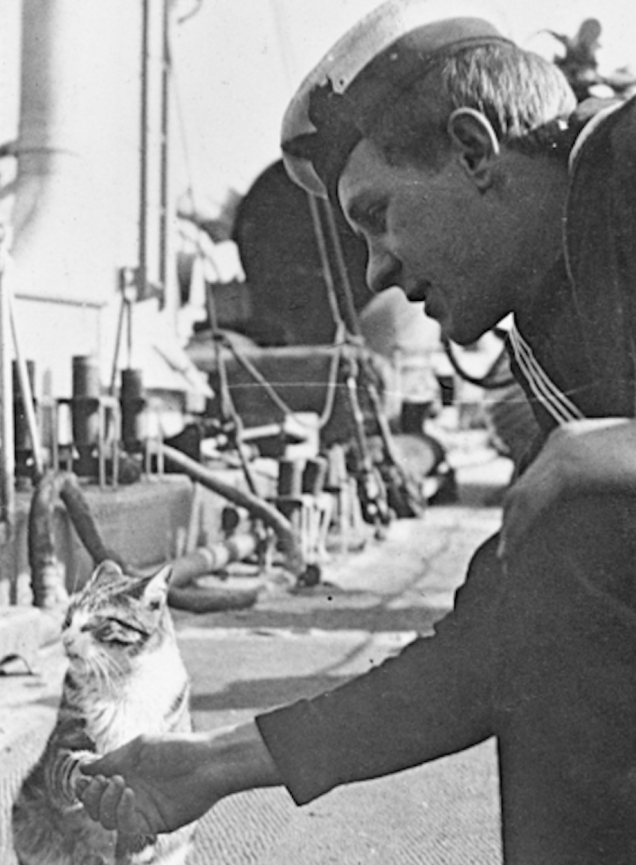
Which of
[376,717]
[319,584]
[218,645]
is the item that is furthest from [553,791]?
[319,584]

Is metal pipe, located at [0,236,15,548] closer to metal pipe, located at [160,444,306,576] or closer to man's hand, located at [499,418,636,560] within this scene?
metal pipe, located at [160,444,306,576]

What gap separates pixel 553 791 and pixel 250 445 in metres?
4.24

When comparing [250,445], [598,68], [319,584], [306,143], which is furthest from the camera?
[250,445]

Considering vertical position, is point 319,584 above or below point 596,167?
below

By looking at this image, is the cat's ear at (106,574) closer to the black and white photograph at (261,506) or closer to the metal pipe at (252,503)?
the black and white photograph at (261,506)

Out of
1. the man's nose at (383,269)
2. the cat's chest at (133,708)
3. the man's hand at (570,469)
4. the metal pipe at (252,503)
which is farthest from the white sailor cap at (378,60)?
the metal pipe at (252,503)

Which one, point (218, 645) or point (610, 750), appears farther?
point (218, 645)

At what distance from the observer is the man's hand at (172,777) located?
3.55ft

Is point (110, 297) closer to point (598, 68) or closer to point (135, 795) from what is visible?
point (598, 68)

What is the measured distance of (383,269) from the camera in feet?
4.05

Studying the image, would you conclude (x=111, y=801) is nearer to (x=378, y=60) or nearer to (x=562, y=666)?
(x=562, y=666)

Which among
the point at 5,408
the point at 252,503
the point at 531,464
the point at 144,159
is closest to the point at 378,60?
the point at 531,464

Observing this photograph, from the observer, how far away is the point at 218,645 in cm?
323

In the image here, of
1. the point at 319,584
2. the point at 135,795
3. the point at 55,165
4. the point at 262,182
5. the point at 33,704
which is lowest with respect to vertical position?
the point at 319,584
